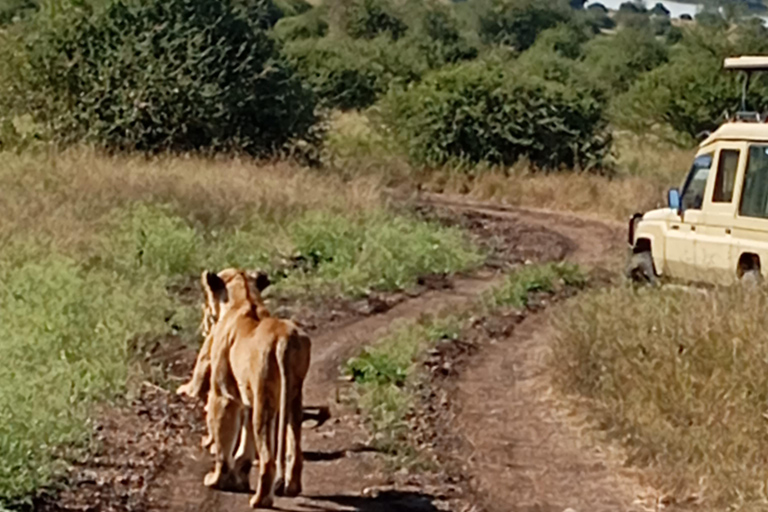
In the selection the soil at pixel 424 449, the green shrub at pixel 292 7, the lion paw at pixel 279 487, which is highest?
the lion paw at pixel 279 487

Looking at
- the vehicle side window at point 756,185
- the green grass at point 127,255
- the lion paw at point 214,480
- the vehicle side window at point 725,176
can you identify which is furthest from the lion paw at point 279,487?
the vehicle side window at point 725,176

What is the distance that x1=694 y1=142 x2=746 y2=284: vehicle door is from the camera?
11.2m

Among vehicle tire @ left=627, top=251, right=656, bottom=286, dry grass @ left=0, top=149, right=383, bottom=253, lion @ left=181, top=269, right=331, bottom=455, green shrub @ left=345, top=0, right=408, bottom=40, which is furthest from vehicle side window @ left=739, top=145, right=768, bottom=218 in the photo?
green shrub @ left=345, top=0, right=408, bottom=40

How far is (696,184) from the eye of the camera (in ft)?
38.9

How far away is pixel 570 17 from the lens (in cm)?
6706

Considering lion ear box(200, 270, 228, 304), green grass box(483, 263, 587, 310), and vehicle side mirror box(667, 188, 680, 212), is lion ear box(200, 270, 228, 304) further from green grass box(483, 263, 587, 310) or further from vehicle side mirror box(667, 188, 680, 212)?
green grass box(483, 263, 587, 310)

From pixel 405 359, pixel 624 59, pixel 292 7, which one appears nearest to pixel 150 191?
pixel 405 359

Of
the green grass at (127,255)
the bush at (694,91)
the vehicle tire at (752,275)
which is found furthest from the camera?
the bush at (694,91)

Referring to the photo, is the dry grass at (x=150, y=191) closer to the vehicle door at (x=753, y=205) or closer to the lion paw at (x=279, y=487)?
the vehicle door at (x=753, y=205)

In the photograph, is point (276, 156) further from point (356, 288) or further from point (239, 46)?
point (356, 288)

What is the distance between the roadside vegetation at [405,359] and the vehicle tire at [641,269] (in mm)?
1048

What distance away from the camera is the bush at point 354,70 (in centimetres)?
3528

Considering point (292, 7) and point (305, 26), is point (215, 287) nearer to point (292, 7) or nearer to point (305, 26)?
point (305, 26)

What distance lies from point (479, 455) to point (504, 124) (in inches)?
717
